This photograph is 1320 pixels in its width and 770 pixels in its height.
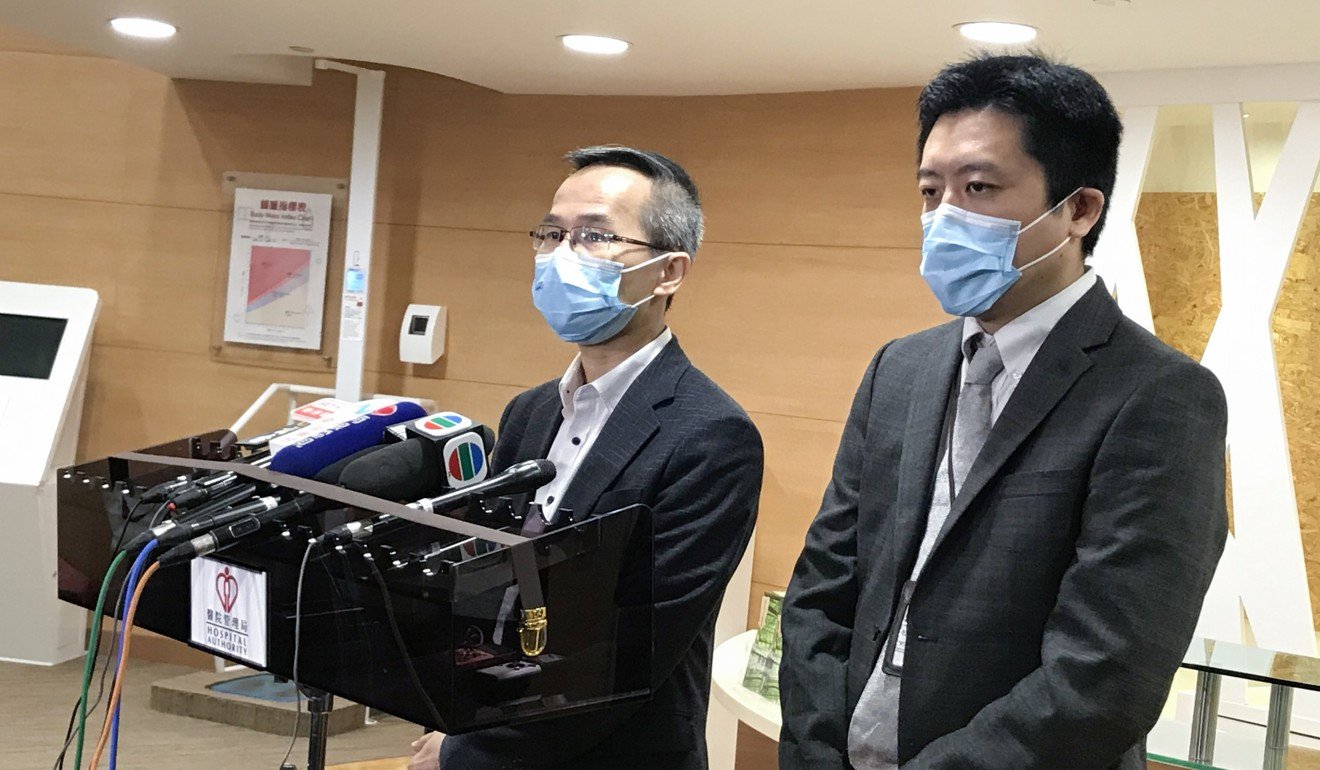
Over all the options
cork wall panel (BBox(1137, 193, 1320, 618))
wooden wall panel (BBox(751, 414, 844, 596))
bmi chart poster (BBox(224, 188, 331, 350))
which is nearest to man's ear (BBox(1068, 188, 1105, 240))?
wooden wall panel (BBox(751, 414, 844, 596))

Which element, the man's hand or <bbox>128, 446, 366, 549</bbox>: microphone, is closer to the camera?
<bbox>128, 446, 366, 549</bbox>: microphone

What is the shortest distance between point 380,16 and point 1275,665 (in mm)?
3380

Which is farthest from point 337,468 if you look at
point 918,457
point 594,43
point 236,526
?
point 594,43

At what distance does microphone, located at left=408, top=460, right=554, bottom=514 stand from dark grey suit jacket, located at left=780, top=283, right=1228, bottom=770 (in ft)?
1.58

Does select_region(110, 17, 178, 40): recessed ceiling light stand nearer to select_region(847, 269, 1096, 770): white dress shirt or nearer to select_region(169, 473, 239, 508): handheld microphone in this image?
select_region(169, 473, 239, 508): handheld microphone

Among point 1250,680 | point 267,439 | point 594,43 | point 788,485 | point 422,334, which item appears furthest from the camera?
point 422,334

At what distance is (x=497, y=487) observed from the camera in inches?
60.4

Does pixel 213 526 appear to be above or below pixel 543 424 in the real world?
below

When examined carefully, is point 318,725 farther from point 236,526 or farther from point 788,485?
point 788,485

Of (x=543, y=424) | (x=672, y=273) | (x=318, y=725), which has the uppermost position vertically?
(x=672, y=273)

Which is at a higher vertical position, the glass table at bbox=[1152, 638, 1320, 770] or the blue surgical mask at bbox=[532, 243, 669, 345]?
the blue surgical mask at bbox=[532, 243, 669, 345]

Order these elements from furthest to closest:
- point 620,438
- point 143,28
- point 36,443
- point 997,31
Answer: point 36,443
point 143,28
point 997,31
point 620,438

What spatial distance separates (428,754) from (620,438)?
0.53m

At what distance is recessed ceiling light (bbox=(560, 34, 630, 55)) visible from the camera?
439 centimetres
